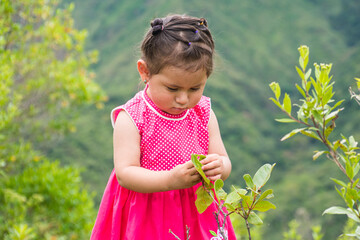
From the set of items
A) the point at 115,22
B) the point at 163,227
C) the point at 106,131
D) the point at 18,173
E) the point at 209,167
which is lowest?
the point at 163,227

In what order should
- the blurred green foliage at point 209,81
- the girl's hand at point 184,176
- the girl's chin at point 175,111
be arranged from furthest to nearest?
1. the blurred green foliage at point 209,81
2. the girl's chin at point 175,111
3. the girl's hand at point 184,176

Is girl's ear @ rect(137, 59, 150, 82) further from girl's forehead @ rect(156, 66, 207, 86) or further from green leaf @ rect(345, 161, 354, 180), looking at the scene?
green leaf @ rect(345, 161, 354, 180)

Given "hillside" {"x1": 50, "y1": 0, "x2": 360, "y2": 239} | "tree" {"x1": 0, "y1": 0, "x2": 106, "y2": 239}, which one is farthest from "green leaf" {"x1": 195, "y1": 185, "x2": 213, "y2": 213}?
"hillside" {"x1": 50, "y1": 0, "x2": 360, "y2": 239}

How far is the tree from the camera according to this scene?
4.15 m

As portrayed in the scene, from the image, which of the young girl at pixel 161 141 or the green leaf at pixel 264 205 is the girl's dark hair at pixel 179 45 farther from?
the green leaf at pixel 264 205

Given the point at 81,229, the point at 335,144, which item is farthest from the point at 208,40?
the point at 81,229

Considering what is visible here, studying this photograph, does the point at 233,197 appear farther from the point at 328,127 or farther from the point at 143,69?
the point at 143,69

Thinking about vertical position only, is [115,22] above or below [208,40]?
above

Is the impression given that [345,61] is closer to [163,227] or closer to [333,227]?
[333,227]

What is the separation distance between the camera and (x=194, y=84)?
168 centimetres

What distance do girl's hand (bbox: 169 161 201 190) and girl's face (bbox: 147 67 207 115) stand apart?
0.91 ft

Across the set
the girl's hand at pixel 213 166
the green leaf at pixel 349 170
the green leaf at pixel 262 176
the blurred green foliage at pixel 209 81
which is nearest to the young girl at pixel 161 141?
the girl's hand at pixel 213 166

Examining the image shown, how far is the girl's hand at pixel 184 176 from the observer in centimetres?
152

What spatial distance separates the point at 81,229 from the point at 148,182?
11.0 feet
